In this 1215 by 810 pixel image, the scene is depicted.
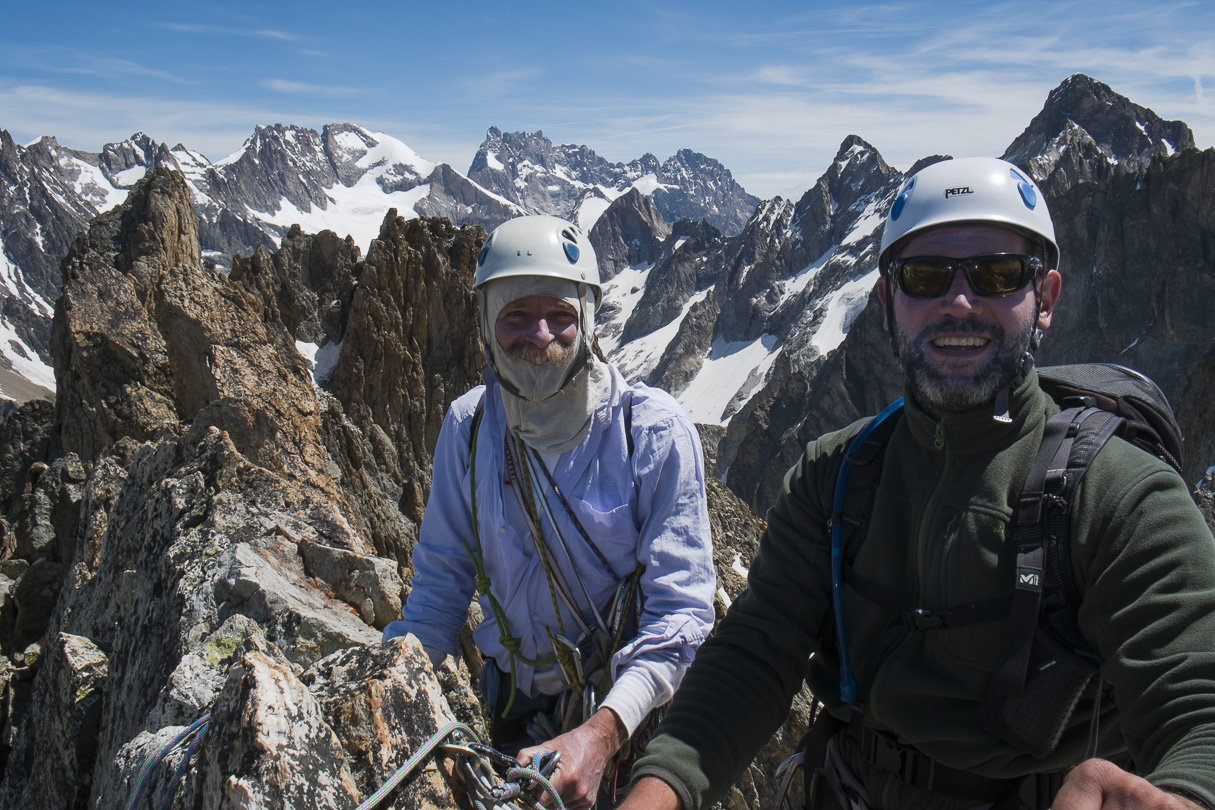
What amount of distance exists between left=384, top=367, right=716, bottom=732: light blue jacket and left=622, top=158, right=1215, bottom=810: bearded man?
45 centimetres

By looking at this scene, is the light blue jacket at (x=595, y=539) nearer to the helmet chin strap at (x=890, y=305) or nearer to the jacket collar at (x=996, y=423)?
the helmet chin strap at (x=890, y=305)

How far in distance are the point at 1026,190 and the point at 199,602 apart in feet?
18.4

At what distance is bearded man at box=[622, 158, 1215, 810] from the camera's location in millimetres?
2891

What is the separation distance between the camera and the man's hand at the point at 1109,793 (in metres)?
2.36

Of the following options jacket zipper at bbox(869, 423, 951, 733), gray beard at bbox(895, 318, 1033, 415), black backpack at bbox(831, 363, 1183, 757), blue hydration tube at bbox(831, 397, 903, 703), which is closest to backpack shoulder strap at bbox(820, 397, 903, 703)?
blue hydration tube at bbox(831, 397, 903, 703)

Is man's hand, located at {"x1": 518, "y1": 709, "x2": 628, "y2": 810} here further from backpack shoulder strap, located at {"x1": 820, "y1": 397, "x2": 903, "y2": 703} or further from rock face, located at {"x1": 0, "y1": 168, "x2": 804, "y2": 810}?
backpack shoulder strap, located at {"x1": 820, "y1": 397, "x2": 903, "y2": 703}

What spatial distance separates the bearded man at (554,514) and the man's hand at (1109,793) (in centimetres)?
209

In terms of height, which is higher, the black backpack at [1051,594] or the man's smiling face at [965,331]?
the man's smiling face at [965,331]

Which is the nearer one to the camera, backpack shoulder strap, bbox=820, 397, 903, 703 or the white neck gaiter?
backpack shoulder strap, bbox=820, 397, 903, 703

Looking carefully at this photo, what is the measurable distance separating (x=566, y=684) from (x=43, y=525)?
16795 mm

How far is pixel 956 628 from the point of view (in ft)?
10.9

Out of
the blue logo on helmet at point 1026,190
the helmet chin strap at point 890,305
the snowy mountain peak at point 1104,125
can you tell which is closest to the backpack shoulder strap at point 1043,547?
Answer: the helmet chin strap at point 890,305

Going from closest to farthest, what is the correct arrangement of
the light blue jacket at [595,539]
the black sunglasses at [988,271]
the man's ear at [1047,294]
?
1. the black sunglasses at [988,271]
2. the man's ear at [1047,294]
3. the light blue jacket at [595,539]

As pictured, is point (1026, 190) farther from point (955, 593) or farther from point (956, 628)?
point (956, 628)
